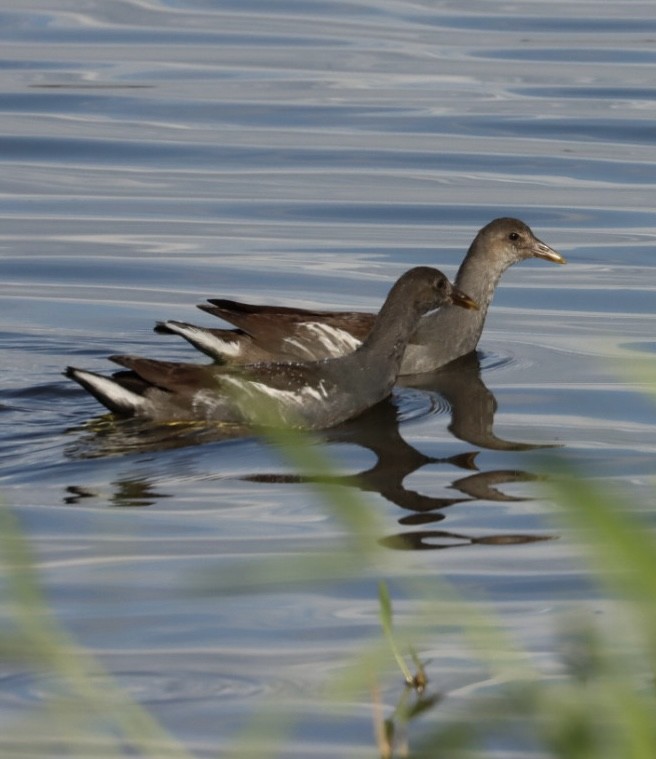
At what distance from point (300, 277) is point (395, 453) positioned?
458cm

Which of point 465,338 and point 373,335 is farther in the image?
point 465,338

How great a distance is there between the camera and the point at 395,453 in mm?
9398

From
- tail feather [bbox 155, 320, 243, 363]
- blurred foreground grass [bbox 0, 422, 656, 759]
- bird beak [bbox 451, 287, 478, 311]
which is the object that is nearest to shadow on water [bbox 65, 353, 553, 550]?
bird beak [bbox 451, 287, 478, 311]

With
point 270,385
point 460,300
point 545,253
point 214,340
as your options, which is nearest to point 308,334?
point 214,340

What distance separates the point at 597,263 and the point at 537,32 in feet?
33.7

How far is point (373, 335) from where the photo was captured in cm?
1060

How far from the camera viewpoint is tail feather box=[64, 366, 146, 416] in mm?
9484

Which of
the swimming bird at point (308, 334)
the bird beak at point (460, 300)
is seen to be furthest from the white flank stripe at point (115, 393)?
the bird beak at point (460, 300)

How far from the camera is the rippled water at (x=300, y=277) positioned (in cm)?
666

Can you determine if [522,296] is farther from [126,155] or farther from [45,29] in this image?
[45,29]

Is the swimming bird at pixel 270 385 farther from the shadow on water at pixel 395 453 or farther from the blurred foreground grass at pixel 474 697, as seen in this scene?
the blurred foreground grass at pixel 474 697

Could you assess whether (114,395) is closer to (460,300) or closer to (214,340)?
(214,340)

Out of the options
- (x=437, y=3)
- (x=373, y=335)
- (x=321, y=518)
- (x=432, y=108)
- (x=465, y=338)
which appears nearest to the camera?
(x=321, y=518)

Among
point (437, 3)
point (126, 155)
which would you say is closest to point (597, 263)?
point (126, 155)
